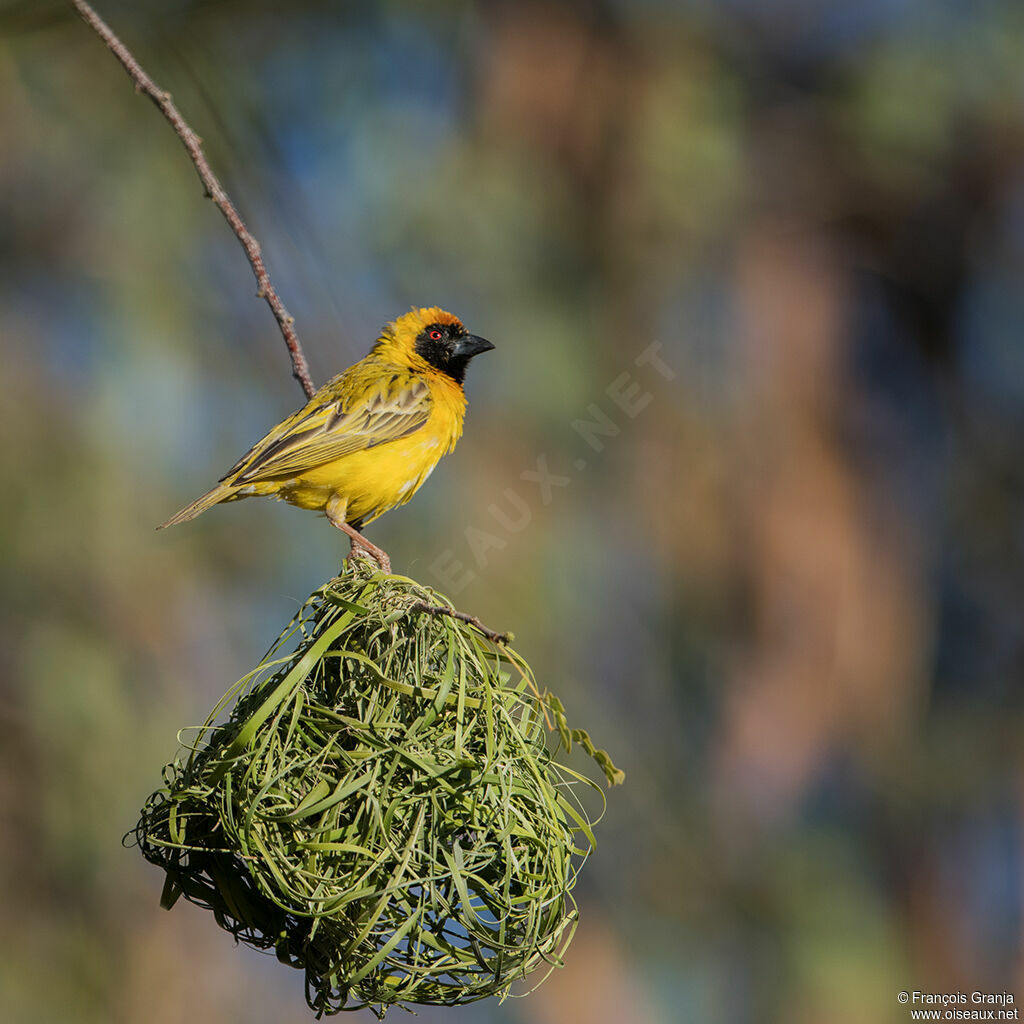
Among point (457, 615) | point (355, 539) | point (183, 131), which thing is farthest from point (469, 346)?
point (457, 615)

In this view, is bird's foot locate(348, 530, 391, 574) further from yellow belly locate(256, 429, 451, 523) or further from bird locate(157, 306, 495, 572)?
yellow belly locate(256, 429, 451, 523)

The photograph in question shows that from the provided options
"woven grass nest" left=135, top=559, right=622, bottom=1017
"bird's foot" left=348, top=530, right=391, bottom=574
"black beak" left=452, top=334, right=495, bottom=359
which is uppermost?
"black beak" left=452, top=334, right=495, bottom=359

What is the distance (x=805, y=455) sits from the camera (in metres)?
7.14

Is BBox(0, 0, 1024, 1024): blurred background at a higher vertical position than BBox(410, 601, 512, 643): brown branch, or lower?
higher

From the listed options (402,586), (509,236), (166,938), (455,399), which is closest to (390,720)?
(402,586)

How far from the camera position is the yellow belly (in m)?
3.80

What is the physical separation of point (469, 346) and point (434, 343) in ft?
0.45

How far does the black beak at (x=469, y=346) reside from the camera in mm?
4465

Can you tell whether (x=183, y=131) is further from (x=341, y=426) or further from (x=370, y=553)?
(x=370, y=553)

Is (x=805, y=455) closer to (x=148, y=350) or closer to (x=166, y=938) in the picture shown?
(x=148, y=350)

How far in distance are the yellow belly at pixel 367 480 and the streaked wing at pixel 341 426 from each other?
0.04 m

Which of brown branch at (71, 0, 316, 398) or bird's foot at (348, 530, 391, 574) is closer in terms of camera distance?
brown branch at (71, 0, 316, 398)

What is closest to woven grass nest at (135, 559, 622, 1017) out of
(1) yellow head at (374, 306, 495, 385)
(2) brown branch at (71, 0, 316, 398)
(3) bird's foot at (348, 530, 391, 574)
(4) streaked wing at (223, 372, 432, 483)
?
(3) bird's foot at (348, 530, 391, 574)

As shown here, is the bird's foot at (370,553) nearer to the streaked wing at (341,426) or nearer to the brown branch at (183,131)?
the streaked wing at (341,426)
